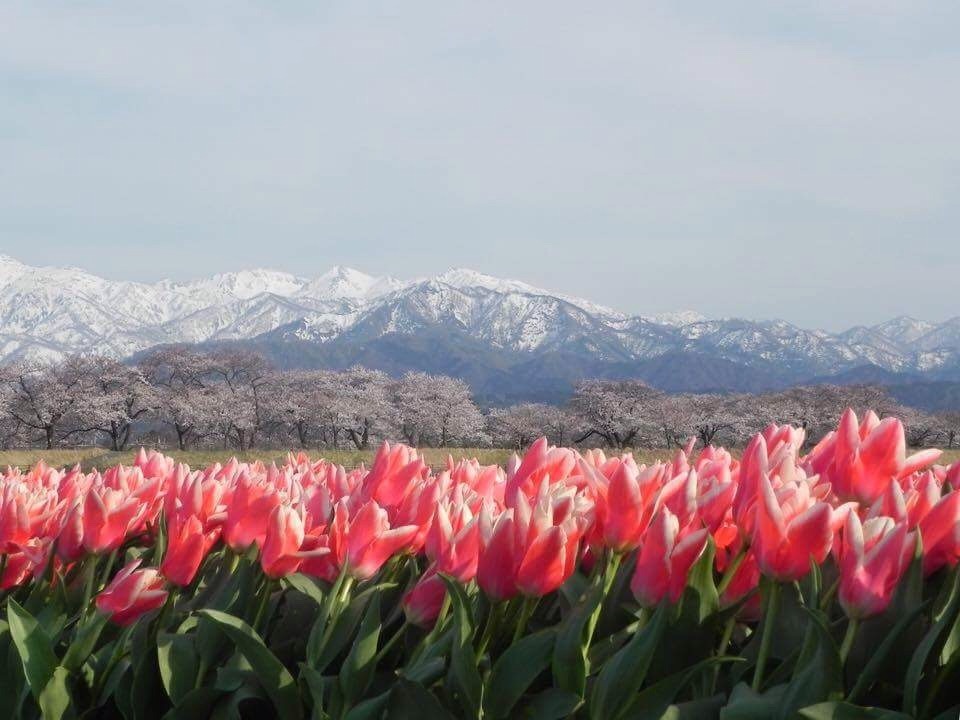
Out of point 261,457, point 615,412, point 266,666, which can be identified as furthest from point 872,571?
point 615,412

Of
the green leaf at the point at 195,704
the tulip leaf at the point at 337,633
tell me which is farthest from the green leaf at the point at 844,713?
the green leaf at the point at 195,704

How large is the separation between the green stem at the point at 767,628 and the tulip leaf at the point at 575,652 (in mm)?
294

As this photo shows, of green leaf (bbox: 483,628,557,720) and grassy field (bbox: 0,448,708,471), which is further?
grassy field (bbox: 0,448,708,471)

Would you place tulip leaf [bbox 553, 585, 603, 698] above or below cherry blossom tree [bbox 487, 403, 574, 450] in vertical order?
above

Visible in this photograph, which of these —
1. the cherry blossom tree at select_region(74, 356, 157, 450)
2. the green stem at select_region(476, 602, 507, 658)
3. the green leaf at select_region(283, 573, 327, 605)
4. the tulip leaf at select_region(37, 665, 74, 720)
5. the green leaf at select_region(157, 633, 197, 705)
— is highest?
the green stem at select_region(476, 602, 507, 658)

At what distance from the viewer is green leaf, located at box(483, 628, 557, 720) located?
1646mm

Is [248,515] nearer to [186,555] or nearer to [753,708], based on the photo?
[186,555]

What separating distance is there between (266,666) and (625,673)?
717mm

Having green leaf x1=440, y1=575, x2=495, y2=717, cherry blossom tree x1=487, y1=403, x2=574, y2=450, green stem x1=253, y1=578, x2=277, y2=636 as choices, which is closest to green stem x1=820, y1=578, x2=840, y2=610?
green leaf x1=440, y1=575, x2=495, y2=717

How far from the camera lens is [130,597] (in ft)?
6.48

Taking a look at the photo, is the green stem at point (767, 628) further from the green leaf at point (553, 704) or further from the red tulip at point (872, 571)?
the green leaf at point (553, 704)

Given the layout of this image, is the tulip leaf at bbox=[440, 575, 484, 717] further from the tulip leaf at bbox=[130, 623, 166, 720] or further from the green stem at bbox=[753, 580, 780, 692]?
the tulip leaf at bbox=[130, 623, 166, 720]

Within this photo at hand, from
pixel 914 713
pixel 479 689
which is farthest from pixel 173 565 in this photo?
pixel 914 713

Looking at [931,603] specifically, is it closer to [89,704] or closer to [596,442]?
[89,704]
